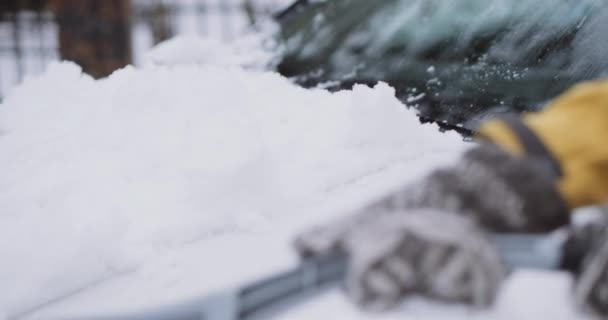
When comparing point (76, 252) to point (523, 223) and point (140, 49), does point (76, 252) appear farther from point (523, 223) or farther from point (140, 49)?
point (140, 49)

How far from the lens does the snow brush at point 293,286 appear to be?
960 mm

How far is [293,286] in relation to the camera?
3.30 ft

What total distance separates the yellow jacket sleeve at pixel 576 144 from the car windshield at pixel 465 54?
801 mm

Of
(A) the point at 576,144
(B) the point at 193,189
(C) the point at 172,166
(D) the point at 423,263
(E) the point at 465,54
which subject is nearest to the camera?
(D) the point at 423,263

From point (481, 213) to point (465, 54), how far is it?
1273 mm

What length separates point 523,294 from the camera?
0.93 metres

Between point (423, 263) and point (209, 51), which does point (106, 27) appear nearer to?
point (209, 51)

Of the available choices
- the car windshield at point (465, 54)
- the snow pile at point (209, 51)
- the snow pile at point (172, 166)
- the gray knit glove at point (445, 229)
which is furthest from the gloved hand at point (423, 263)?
the snow pile at point (209, 51)

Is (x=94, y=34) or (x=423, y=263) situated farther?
(x=94, y=34)

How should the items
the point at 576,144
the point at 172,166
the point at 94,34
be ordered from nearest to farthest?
the point at 576,144 < the point at 172,166 < the point at 94,34

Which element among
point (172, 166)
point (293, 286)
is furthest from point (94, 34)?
point (293, 286)

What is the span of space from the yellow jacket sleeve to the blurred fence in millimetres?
5909

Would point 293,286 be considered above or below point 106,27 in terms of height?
below

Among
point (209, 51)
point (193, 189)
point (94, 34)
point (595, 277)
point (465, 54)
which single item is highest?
point (94, 34)
